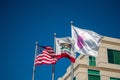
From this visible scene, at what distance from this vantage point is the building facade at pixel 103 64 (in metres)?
36.2

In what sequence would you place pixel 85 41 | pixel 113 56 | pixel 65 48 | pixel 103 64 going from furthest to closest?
1. pixel 113 56
2. pixel 103 64
3. pixel 85 41
4. pixel 65 48

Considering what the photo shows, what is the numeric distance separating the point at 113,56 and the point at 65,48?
14.7 meters

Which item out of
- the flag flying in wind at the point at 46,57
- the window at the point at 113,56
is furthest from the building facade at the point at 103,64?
the flag flying in wind at the point at 46,57

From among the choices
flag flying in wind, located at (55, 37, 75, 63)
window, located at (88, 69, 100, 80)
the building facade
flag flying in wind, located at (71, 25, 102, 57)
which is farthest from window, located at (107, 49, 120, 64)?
flag flying in wind, located at (55, 37, 75, 63)

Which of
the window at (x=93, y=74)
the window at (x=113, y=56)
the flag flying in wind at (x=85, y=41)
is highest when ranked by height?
the window at (x=113, y=56)

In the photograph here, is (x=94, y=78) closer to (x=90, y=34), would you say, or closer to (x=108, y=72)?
(x=108, y=72)

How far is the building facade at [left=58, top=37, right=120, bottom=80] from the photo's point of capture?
36250 mm

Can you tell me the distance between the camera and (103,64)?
3741 centimetres

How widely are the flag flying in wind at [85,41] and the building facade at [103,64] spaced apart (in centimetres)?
1057

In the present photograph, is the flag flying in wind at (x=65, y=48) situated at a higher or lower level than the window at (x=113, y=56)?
lower

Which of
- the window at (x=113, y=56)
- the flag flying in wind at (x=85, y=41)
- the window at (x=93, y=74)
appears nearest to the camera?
the flag flying in wind at (x=85, y=41)

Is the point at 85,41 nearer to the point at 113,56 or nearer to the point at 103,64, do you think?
the point at 103,64

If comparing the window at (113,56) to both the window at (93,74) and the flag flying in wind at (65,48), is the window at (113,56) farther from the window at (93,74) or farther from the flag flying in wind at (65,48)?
the flag flying in wind at (65,48)

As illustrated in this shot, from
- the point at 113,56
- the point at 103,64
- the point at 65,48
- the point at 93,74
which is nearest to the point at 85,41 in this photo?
the point at 65,48
